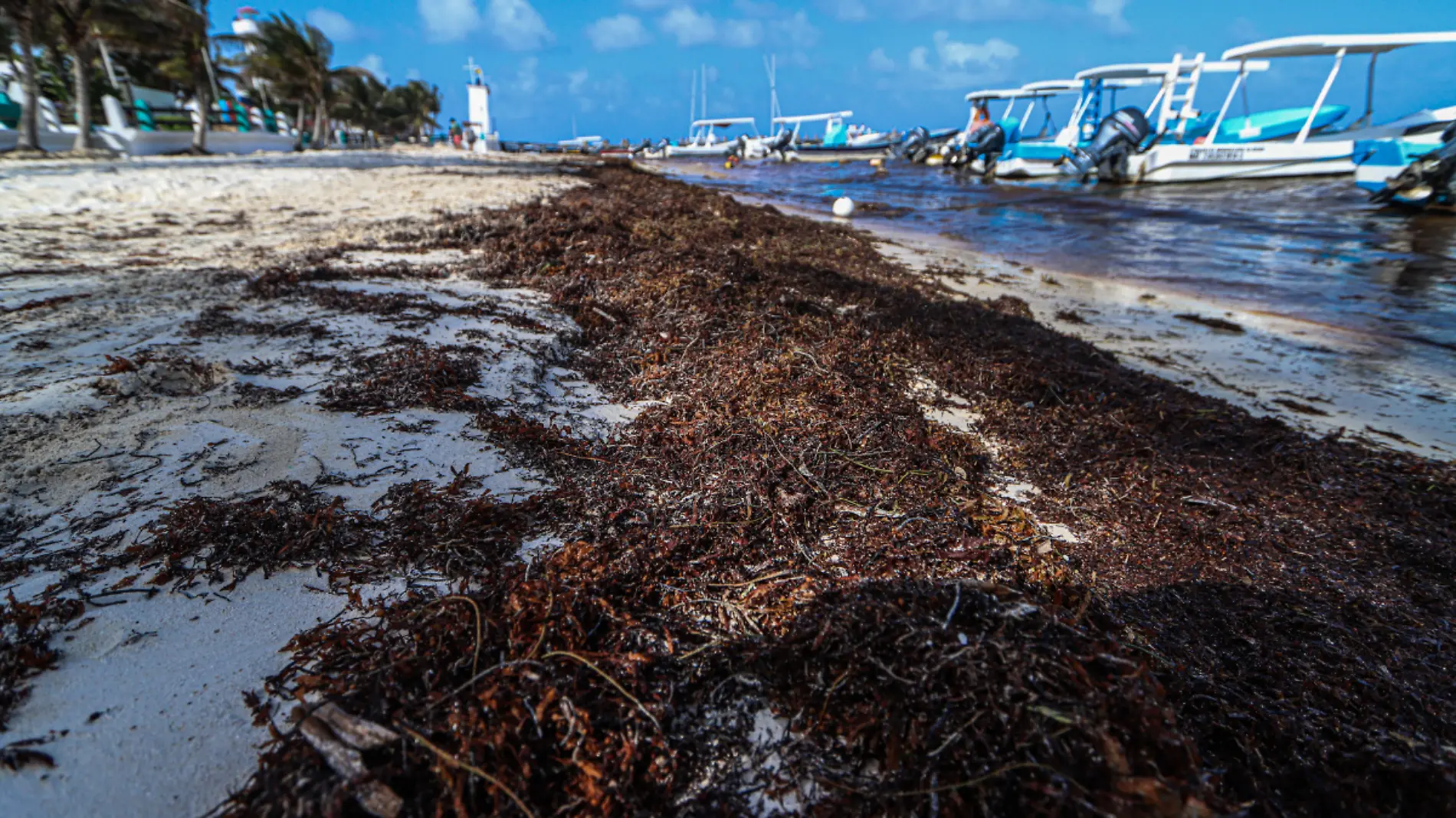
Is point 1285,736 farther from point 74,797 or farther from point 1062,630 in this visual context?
point 74,797

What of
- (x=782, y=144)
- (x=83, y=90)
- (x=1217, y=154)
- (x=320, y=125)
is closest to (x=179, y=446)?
(x=83, y=90)

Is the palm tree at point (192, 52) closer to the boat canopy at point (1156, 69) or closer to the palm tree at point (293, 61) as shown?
the palm tree at point (293, 61)

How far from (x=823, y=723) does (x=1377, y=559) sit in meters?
3.08

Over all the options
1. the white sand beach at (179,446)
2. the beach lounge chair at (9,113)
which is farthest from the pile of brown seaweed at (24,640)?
the beach lounge chair at (9,113)

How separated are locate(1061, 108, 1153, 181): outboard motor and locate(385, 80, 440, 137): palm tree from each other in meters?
65.0

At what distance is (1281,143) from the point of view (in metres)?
24.8

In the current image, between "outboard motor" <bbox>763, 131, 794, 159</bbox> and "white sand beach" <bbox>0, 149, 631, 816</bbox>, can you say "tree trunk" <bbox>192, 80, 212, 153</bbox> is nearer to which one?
"white sand beach" <bbox>0, 149, 631, 816</bbox>

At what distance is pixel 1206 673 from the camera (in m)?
1.95

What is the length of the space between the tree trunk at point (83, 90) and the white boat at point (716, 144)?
160ft

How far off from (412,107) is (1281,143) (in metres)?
75.8

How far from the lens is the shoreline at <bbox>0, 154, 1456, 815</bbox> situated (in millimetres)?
1457

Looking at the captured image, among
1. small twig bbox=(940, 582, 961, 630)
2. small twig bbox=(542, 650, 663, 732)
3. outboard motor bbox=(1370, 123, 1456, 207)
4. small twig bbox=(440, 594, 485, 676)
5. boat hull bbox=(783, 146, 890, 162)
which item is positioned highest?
boat hull bbox=(783, 146, 890, 162)

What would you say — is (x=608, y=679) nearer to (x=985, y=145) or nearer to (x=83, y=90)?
(x=83, y=90)

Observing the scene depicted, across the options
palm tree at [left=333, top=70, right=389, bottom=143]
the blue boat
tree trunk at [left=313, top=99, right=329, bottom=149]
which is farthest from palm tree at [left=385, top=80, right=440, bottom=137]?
the blue boat
